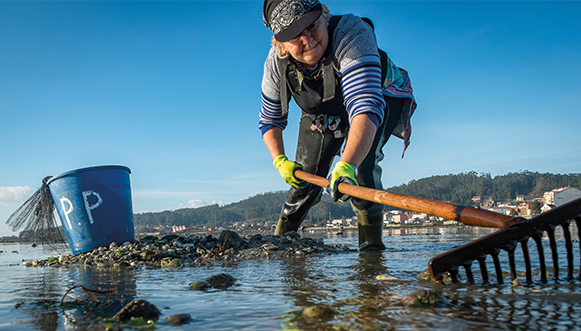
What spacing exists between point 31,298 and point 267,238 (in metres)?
3.33

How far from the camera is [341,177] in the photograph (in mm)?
2924

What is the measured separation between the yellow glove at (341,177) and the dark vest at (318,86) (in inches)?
36.2

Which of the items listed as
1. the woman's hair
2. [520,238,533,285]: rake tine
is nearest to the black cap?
the woman's hair

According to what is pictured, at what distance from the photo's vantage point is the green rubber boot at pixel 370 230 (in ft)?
15.4

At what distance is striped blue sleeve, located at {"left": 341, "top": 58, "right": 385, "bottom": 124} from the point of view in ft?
10.5

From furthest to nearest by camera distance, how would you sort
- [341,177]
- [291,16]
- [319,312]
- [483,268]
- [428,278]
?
[291,16] → [341,177] → [428,278] → [483,268] → [319,312]

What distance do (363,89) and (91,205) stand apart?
4009mm

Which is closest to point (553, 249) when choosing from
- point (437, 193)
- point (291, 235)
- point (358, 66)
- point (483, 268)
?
point (483, 268)

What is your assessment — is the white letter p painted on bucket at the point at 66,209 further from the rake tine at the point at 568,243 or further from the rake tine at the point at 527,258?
the rake tine at the point at 568,243

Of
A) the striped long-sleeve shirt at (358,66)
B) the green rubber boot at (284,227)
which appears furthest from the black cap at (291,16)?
the green rubber boot at (284,227)

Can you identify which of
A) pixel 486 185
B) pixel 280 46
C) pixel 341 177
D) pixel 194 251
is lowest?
pixel 194 251

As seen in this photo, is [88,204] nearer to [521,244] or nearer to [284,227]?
[284,227]

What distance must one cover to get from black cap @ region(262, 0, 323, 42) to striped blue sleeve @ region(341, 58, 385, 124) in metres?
0.57

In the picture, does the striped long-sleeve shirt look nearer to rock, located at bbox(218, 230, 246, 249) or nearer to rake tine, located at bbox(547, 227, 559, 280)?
rake tine, located at bbox(547, 227, 559, 280)
